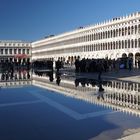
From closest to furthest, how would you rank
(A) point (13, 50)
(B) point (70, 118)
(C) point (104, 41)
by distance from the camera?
(B) point (70, 118), (C) point (104, 41), (A) point (13, 50)

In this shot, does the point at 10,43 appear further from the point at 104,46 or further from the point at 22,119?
the point at 22,119

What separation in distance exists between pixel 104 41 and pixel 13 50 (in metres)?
86.7

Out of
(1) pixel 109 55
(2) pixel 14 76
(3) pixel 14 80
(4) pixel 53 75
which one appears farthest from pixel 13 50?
(3) pixel 14 80

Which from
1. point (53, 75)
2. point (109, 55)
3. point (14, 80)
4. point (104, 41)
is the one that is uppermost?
point (104, 41)

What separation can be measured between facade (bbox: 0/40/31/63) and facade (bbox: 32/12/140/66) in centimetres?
4129

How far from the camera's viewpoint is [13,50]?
522ft

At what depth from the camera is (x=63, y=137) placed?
25.9ft


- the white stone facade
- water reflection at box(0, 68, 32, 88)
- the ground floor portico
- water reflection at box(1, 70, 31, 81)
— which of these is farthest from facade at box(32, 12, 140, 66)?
the white stone facade

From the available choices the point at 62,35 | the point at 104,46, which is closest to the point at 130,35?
the point at 104,46

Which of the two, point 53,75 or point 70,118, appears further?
point 53,75

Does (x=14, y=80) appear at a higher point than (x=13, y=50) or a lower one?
lower

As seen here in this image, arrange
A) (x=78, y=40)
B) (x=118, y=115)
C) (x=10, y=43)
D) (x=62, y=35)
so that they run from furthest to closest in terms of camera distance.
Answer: (x=10, y=43), (x=62, y=35), (x=78, y=40), (x=118, y=115)

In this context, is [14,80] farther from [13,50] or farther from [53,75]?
[13,50]

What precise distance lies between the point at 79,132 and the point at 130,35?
6292 centimetres
